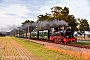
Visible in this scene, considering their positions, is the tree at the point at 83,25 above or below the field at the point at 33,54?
above

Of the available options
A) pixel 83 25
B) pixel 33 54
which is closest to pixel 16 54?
pixel 33 54

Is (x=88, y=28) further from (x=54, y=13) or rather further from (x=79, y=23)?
(x=54, y=13)

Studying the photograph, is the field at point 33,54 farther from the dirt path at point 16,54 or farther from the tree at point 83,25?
the tree at point 83,25

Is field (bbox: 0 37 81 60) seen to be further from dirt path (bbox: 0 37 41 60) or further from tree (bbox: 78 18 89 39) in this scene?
tree (bbox: 78 18 89 39)

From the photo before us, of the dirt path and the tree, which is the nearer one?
the dirt path

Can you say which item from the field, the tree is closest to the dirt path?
the field

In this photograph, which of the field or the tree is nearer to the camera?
the field

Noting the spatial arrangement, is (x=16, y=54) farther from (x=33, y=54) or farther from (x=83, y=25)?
(x=83, y=25)

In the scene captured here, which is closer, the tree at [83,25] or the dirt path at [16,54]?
the dirt path at [16,54]

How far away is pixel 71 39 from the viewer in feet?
132

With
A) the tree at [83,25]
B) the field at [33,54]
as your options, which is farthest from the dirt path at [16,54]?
the tree at [83,25]

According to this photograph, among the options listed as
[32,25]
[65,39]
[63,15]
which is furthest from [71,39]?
[32,25]

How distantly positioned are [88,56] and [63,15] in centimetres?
5226

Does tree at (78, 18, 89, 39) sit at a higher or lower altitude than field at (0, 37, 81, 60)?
higher
